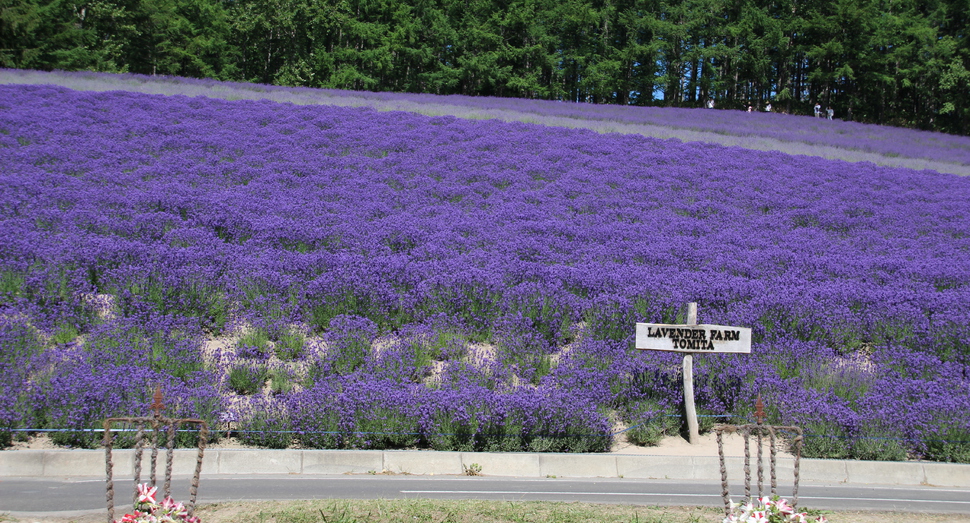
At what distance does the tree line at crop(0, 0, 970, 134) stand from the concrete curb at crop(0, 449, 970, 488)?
43002 mm

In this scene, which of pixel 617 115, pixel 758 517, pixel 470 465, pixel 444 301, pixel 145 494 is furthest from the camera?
pixel 617 115

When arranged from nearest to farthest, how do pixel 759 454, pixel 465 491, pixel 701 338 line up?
pixel 759 454 < pixel 465 491 < pixel 701 338

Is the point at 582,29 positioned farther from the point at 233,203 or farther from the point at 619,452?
the point at 619,452

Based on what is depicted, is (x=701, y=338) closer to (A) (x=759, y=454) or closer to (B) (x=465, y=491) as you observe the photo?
(B) (x=465, y=491)

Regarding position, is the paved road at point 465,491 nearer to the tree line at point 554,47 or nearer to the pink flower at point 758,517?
the pink flower at point 758,517

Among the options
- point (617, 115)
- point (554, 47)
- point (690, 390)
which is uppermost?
point (554, 47)

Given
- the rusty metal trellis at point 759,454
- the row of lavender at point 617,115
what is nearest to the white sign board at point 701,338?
the rusty metal trellis at point 759,454

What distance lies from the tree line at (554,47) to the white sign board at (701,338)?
141 ft

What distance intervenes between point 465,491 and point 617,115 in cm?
2586

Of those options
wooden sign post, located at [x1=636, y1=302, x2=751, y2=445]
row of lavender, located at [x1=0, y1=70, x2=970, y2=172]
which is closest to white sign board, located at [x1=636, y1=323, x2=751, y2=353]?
wooden sign post, located at [x1=636, y1=302, x2=751, y2=445]

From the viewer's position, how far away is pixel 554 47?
5600 cm

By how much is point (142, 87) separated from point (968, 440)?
26242mm

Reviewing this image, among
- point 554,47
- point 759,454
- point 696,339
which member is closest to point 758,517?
point 759,454

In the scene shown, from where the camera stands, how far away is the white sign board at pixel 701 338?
316 inches
